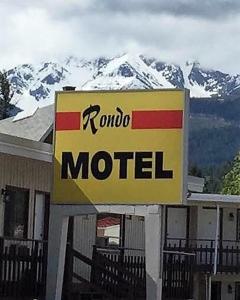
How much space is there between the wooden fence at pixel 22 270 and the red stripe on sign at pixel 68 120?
9.06 ft

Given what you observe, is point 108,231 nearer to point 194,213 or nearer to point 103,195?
point 194,213

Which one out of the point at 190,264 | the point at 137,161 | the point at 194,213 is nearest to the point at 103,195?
the point at 137,161

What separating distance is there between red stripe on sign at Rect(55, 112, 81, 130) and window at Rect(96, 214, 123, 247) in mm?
10540

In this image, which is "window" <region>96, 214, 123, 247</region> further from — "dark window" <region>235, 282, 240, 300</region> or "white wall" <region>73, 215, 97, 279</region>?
"dark window" <region>235, 282, 240, 300</region>

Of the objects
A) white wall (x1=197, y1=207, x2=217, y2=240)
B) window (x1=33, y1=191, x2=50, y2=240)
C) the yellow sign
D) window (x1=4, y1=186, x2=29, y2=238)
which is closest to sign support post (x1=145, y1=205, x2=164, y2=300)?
the yellow sign

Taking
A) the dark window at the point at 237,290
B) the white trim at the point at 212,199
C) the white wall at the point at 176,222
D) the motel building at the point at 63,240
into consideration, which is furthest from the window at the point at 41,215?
the dark window at the point at 237,290

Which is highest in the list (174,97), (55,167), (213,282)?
(174,97)

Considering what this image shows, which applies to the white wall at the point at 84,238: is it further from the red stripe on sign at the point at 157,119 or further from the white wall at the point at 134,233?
the red stripe on sign at the point at 157,119

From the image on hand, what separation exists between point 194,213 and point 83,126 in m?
18.2

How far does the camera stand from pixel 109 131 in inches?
750

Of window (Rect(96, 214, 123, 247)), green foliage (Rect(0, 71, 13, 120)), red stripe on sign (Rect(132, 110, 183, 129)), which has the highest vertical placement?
green foliage (Rect(0, 71, 13, 120))

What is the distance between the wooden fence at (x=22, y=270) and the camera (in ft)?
63.8

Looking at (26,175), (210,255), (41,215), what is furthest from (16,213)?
(210,255)

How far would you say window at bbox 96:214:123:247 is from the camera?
30547mm
